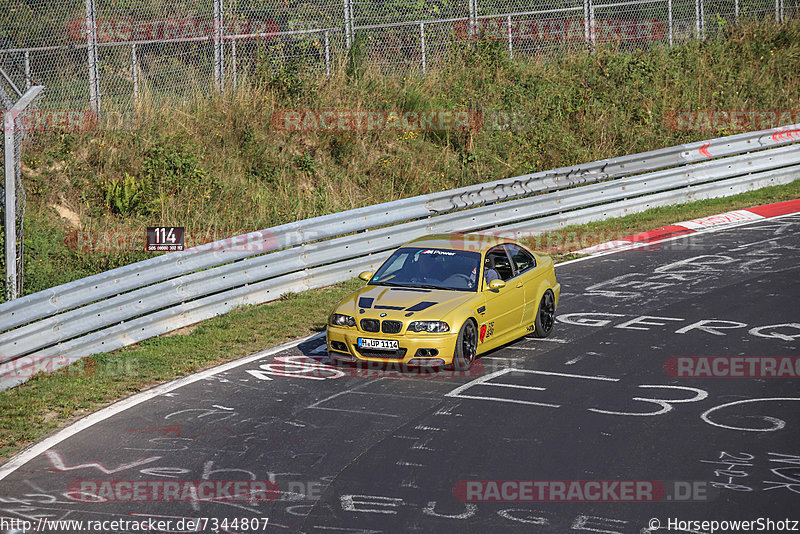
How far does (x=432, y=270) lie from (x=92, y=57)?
9.32 meters

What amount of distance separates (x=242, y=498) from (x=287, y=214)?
36.7 ft

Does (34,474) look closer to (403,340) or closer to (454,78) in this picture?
(403,340)

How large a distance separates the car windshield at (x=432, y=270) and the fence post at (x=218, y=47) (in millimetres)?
9195

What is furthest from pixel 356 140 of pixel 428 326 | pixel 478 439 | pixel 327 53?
pixel 478 439

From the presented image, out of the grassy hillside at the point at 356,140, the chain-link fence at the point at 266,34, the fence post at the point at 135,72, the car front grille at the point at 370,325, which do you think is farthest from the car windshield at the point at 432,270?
the fence post at the point at 135,72

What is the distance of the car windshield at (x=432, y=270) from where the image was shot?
1239 centimetres

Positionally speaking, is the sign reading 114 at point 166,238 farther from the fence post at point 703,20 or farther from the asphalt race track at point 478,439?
the fence post at point 703,20

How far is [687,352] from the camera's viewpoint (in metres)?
12.1

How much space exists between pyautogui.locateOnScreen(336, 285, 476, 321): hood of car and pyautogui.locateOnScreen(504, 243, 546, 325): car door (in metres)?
1.12

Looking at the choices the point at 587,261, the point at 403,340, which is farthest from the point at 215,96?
the point at 403,340

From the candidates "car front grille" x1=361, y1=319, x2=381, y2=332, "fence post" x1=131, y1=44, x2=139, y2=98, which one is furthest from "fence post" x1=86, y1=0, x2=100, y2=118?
"car front grille" x1=361, y1=319, x2=381, y2=332

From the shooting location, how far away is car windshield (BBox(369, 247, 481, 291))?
488 inches

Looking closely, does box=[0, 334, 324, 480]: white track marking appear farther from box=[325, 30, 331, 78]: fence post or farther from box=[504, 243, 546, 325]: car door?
box=[325, 30, 331, 78]: fence post

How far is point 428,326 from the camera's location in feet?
37.4
